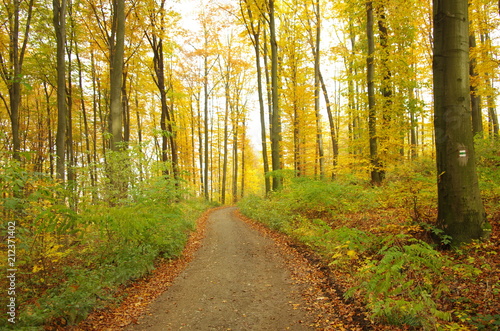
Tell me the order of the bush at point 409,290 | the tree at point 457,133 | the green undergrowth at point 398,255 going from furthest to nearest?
the tree at point 457,133 < the green undergrowth at point 398,255 < the bush at point 409,290

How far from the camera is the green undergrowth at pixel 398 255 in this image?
3002mm

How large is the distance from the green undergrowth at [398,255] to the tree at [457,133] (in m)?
0.35

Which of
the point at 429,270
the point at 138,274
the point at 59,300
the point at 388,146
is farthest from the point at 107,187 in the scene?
the point at 388,146

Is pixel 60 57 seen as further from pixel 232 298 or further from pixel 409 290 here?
pixel 409 290

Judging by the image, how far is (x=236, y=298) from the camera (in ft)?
15.0

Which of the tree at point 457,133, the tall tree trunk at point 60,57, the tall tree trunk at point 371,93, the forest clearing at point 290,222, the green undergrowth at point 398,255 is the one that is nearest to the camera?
the green undergrowth at point 398,255

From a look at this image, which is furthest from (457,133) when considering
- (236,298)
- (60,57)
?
(60,57)

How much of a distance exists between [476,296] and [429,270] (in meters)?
0.70

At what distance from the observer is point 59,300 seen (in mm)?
3912

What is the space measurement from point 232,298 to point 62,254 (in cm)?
321

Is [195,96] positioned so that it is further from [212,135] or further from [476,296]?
[476,296]

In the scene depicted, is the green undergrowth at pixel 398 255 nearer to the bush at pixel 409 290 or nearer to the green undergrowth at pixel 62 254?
the bush at pixel 409 290

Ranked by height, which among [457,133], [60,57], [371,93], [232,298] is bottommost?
[232,298]

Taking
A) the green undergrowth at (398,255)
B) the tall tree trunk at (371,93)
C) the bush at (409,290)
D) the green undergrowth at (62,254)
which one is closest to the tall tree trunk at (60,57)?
the green undergrowth at (62,254)
